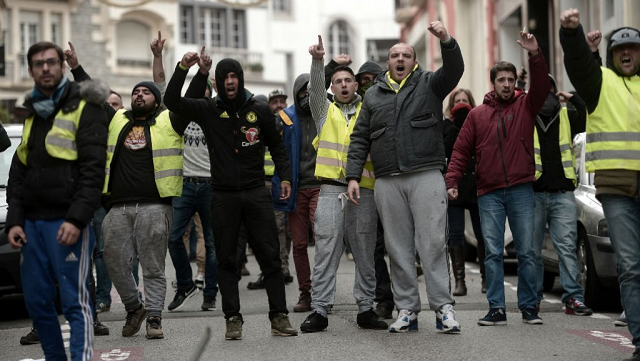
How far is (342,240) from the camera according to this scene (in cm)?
1027

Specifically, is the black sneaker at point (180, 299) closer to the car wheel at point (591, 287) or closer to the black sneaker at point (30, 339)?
the black sneaker at point (30, 339)

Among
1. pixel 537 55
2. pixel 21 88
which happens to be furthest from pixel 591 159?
pixel 21 88

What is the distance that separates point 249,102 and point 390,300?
2.22 m

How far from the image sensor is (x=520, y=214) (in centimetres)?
1026

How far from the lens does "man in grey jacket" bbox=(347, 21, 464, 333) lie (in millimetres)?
9539

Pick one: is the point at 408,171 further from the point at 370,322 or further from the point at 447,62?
the point at 370,322

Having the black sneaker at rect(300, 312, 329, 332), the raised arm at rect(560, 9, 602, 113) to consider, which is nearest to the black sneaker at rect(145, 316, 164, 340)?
the black sneaker at rect(300, 312, 329, 332)

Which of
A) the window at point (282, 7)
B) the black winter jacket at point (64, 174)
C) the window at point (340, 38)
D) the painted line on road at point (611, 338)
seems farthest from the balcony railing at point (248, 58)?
the black winter jacket at point (64, 174)

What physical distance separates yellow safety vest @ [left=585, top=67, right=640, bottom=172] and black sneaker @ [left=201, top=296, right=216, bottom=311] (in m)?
4.80

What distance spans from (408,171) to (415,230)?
0.51 meters

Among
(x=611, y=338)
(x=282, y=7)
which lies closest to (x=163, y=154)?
(x=611, y=338)

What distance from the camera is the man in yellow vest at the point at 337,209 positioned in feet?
33.0

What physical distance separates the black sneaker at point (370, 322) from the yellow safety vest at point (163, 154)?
1.73 metres

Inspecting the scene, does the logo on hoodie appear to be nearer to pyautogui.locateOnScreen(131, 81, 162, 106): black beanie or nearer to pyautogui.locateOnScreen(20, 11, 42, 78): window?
pyautogui.locateOnScreen(131, 81, 162, 106): black beanie
